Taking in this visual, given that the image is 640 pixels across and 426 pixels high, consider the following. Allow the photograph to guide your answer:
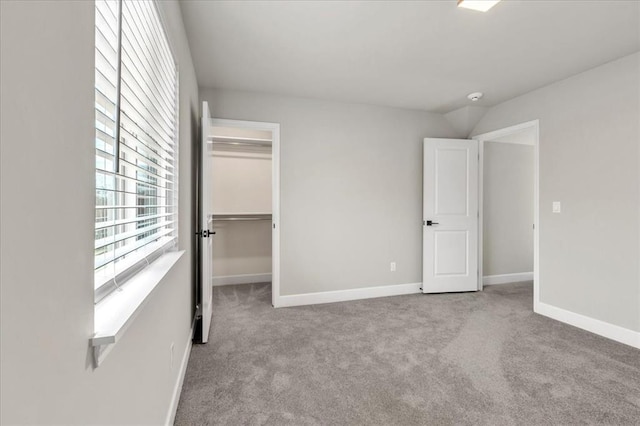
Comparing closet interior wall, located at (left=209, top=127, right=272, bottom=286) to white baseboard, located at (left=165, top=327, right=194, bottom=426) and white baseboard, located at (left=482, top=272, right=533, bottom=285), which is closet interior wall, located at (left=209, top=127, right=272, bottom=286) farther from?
white baseboard, located at (left=482, top=272, right=533, bottom=285)

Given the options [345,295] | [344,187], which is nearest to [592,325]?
[345,295]

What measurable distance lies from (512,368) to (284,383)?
5.23 ft

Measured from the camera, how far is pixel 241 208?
455 centimetres

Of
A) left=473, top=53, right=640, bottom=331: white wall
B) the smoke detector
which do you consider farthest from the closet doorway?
left=473, top=53, right=640, bottom=331: white wall

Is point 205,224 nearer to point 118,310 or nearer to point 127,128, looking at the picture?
point 127,128

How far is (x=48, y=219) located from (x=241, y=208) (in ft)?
13.3

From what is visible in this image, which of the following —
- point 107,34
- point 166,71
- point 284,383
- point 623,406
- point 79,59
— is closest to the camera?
point 79,59

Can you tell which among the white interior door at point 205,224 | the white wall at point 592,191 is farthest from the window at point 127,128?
the white wall at point 592,191

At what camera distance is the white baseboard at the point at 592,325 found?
2617 mm

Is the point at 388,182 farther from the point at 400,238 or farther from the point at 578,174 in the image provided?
the point at 578,174

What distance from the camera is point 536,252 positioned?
3.43 metres

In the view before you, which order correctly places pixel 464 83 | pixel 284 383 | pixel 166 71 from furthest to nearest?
pixel 464 83
pixel 284 383
pixel 166 71

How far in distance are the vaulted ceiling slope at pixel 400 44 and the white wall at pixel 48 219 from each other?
1.73m

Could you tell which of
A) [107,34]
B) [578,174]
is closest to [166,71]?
[107,34]
